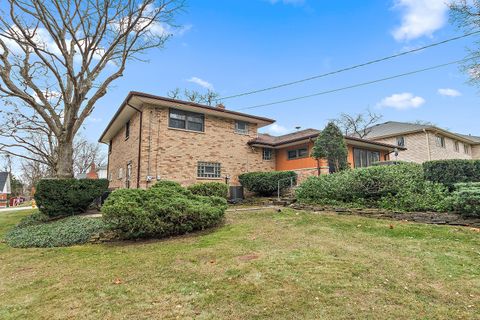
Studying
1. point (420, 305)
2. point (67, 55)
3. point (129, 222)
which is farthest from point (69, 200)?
point (420, 305)

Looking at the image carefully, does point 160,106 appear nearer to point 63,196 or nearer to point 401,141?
point 63,196

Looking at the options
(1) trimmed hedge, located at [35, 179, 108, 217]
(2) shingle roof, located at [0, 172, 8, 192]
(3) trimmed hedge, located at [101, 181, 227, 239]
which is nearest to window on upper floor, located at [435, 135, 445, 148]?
(3) trimmed hedge, located at [101, 181, 227, 239]

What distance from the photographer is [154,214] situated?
6.75 metres

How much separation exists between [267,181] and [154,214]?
8.23 metres

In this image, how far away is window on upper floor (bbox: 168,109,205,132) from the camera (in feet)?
46.8

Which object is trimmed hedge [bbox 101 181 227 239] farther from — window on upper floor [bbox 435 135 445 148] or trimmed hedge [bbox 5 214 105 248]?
window on upper floor [bbox 435 135 445 148]

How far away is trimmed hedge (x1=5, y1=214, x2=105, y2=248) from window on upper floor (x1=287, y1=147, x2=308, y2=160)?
11.6 m

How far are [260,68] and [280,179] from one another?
245 inches

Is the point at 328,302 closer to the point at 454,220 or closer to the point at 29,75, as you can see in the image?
the point at 454,220

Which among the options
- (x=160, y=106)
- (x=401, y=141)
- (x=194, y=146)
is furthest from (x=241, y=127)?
(x=401, y=141)

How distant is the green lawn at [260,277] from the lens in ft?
9.98

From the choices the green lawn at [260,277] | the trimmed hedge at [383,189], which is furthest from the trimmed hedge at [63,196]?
the trimmed hedge at [383,189]

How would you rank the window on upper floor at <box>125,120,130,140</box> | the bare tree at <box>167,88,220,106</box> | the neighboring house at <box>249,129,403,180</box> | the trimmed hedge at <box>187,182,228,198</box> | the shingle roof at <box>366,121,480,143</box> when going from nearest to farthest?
the trimmed hedge at <box>187,182,228,198</box>, the neighboring house at <box>249,129,403,180</box>, the window on upper floor at <box>125,120,130,140</box>, the shingle roof at <box>366,121,480,143</box>, the bare tree at <box>167,88,220,106</box>

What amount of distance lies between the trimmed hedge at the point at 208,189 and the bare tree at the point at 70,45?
17.9 ft
